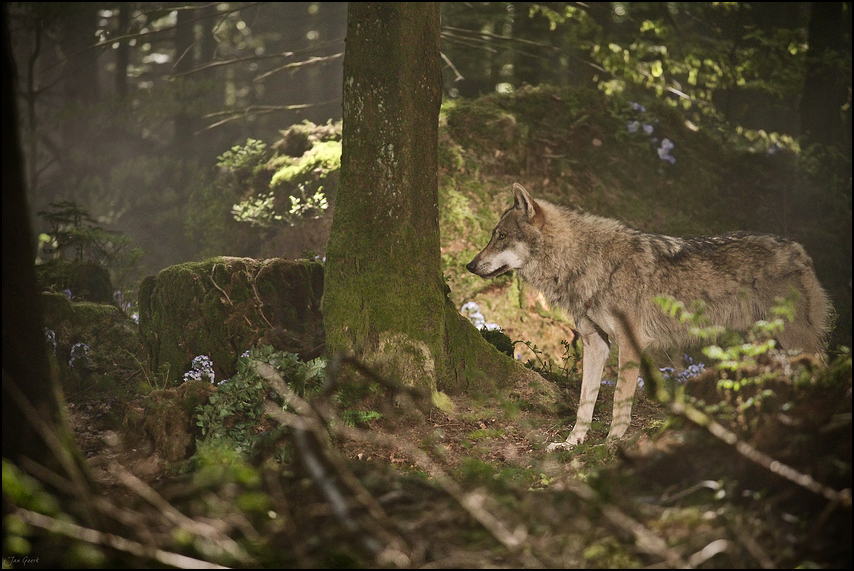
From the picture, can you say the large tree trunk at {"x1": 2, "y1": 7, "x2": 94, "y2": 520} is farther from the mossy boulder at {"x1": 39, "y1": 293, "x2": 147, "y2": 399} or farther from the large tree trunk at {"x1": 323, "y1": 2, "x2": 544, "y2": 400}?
the mossy boulder at {"x1": 39, "y1": 293, "x2": 147, "y2": 399}

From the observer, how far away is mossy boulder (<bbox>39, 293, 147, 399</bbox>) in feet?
21.7

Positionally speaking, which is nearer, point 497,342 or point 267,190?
point 497,342

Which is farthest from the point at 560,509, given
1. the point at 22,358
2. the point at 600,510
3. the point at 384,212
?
the point at 384,212

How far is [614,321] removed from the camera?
240 inches

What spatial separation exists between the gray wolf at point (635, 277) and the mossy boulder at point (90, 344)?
3787 mm

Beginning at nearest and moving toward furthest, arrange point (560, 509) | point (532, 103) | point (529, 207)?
point (560, 509), point (529, 207), point (532, 103)

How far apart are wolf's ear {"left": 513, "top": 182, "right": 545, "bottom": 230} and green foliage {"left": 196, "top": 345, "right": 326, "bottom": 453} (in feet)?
8.11

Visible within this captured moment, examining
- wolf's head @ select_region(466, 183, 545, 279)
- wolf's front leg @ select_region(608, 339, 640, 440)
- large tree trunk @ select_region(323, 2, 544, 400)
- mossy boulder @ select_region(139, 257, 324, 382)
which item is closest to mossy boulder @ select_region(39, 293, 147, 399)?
mossy boulder @ select_region(139, 257, 324, 382)

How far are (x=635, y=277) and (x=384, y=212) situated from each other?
2.45 meters

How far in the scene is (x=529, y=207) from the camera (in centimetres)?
645

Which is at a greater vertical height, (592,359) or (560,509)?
(560,509)

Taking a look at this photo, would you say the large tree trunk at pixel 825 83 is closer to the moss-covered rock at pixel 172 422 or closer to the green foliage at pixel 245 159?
the green foliage at pixel 245 159

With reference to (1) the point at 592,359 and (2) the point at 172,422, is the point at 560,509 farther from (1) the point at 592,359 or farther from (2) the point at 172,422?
(1) the point at 592,359

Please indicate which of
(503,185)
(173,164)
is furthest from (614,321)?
(173,164)
